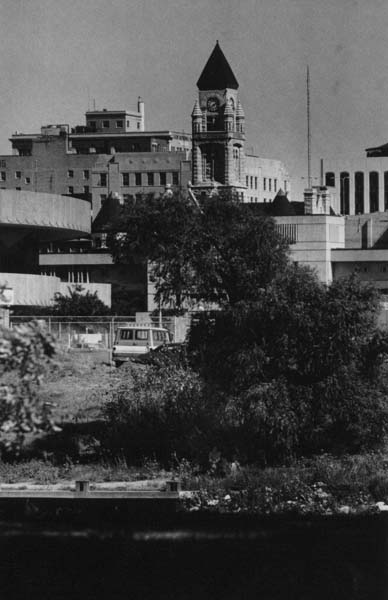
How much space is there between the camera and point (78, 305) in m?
108

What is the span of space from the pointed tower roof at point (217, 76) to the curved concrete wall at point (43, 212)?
209 ft

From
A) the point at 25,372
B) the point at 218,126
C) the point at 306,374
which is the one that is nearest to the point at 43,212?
the point at 218,126

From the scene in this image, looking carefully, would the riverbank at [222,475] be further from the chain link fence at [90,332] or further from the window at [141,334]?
the chain link fence at [90,332]

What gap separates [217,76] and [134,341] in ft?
421

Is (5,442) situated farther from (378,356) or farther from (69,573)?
(378,356)

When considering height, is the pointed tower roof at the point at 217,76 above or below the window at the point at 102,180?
above

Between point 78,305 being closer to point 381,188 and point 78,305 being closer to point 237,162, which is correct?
point 237,162

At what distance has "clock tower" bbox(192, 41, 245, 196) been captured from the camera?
177500mm

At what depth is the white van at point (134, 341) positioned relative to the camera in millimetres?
57781

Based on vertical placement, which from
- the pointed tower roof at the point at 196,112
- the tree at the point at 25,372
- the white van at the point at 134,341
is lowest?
the white van at the point at 134,341

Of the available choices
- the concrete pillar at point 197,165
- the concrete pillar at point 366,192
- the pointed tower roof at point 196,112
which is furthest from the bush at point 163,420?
the pointed tower roof at point 196,112

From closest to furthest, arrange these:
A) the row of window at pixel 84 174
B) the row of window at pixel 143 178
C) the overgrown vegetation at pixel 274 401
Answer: the overgrown vegetation at pixel 274 401, the row of window at pixel 143 178, the row of window at pixel 84 174

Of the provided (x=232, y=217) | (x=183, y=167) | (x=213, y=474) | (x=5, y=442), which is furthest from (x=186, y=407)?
(x=183, y=167)

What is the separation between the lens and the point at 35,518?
2641 centimetres
